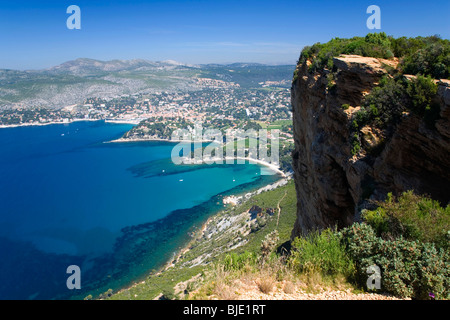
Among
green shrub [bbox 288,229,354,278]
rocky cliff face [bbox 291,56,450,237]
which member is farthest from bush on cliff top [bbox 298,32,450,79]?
green shrub [bbox 288,229,354,278]

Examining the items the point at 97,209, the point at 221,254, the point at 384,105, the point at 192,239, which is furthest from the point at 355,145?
the point at 97,209

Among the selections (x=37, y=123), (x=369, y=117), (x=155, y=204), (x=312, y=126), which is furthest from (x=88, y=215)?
(x=37, y=123)

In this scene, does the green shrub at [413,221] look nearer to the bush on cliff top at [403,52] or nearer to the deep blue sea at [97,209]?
the bush on cliff top at [403,52]

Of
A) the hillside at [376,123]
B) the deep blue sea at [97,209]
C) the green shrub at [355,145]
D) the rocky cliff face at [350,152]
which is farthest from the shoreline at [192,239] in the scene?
the green shrub at [355,145]

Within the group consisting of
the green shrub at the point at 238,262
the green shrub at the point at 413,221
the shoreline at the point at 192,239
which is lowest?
the shoreline at the point at 192,239

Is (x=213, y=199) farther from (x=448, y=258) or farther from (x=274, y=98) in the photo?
(x=274, y=98)

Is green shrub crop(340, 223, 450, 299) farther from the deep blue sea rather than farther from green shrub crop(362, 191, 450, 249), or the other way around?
the deep blue sea

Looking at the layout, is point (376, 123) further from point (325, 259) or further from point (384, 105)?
point (325, 259)
